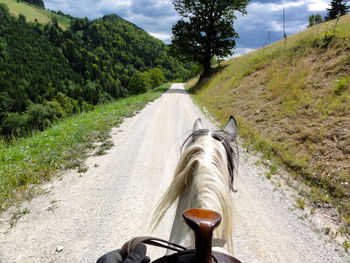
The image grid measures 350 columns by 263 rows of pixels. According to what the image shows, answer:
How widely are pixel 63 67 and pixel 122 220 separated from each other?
128778 millimetres

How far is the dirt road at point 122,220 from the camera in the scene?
2654 mm

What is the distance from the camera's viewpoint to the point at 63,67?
111m

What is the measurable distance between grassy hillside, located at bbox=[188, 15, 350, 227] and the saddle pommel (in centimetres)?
347

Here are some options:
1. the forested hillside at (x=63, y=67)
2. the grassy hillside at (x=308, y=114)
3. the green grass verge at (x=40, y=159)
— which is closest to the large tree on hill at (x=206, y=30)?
the grassy hillside at (x=308, y=114)

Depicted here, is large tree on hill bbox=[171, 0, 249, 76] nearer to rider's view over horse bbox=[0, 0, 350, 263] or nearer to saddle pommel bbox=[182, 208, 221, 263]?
rider's view over horse bbox=[0, 0, 350, 263]

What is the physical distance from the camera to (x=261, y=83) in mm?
12164

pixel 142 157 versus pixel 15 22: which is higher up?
pixel 15 22

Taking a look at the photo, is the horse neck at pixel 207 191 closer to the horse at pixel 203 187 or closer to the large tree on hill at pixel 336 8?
the horse at pixel 203 187

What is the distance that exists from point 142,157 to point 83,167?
152 cm

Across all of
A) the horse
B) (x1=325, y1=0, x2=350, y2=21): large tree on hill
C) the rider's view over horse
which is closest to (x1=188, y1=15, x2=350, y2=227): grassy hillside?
the rider's view over horse

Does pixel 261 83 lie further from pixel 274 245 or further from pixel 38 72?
pixel 38 72

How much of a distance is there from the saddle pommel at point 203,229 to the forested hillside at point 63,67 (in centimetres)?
6012

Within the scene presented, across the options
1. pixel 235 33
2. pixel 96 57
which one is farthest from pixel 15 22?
pixel 235 33

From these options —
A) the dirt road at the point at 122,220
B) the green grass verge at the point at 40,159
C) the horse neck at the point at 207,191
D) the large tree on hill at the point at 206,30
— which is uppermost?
the large tree on hill at the point at 206,30
